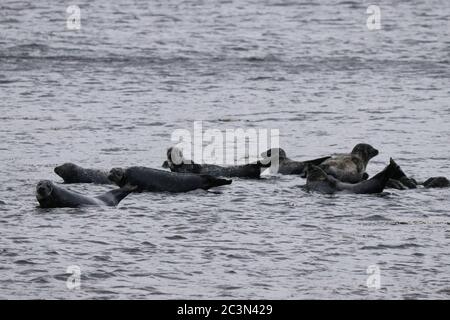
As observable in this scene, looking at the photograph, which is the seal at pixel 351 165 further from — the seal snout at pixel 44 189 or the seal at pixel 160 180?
the seal snout at pixel 44 189

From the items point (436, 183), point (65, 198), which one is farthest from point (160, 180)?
point (436, 183)

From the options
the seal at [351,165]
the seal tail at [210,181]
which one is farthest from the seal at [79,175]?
the seal at [351,165]

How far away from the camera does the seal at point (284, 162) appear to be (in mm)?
12281

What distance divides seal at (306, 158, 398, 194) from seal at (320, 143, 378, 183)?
35 cm

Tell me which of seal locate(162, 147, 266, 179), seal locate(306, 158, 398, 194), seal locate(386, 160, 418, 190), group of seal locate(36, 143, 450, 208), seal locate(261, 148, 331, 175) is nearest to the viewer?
group of seal locate(36, 143, 450, 208)

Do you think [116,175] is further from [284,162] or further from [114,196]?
[284,162]

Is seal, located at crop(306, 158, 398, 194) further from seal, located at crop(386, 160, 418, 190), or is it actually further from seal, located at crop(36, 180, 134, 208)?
seal, located at crop(36, 180, 134, 208)

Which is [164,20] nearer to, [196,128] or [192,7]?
[192,7]

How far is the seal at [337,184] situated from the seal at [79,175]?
2028 mm

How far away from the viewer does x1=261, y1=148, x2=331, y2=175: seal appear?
40.3ft

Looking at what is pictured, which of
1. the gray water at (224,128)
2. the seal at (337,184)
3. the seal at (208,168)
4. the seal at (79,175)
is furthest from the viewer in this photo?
the seal at (208,168)

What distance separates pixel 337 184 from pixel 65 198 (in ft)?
8.53

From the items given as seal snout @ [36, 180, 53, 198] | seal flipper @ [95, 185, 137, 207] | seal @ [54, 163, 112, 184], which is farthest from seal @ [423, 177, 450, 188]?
seal snout @ [36, 180, 53, 198]

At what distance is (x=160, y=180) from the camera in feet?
37.0
